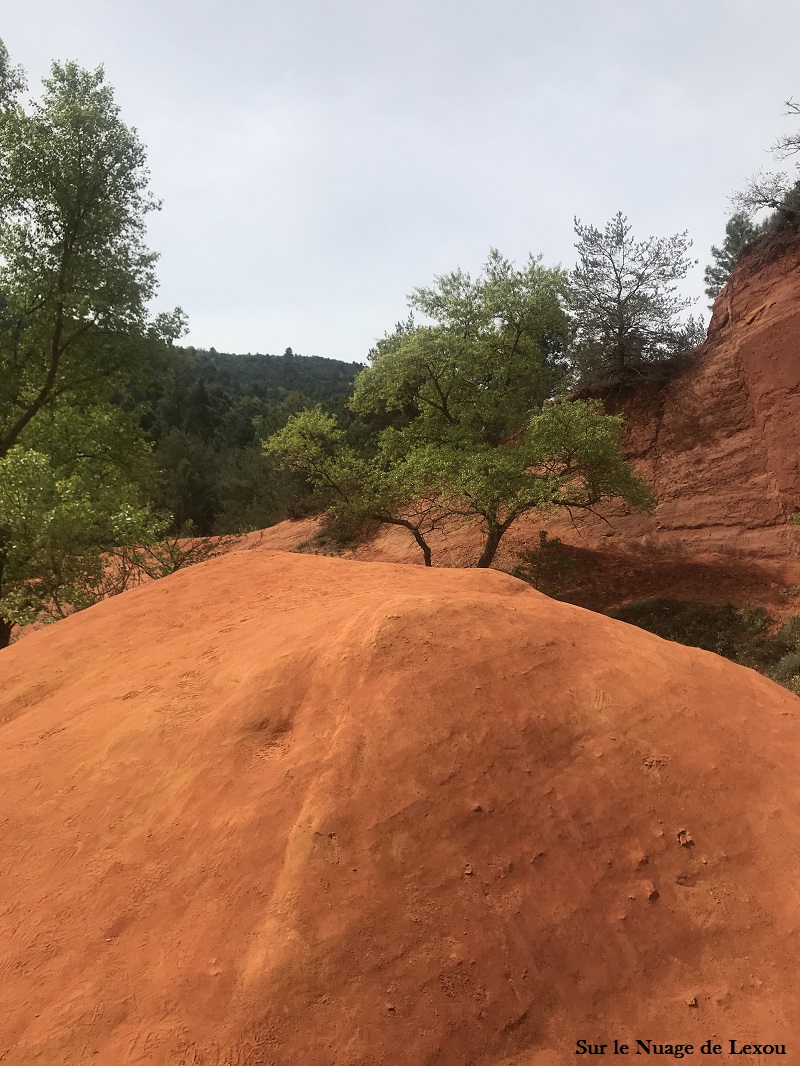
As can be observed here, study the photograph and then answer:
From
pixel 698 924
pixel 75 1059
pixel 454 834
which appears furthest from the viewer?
pixel 454 834

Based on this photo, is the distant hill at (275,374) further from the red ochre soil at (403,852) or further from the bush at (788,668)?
the red ochre soil at (403,852)

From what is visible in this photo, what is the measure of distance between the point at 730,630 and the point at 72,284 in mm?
17024

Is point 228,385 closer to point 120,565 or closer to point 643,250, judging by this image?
point 643,250

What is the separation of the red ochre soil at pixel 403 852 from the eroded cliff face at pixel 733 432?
522 inches

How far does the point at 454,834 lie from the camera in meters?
2.89

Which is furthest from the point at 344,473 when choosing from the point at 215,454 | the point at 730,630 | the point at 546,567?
the point at 215,454

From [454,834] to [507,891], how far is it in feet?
1.10

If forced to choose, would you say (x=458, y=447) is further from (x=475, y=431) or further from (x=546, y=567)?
(x=546, y=567)

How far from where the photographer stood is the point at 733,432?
17016mm

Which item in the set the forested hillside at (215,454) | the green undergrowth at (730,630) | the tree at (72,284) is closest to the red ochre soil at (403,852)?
the green undergrowth at (730,630)

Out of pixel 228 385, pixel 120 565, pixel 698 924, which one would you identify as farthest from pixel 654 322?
pixel 228 385

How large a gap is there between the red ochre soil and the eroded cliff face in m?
13.3

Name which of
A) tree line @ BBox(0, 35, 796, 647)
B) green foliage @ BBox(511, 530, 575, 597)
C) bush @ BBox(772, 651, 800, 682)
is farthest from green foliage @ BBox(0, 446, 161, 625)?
bush @ BBox(772, 651, 800, 682)

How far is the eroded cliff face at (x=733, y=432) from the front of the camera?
15461mm
